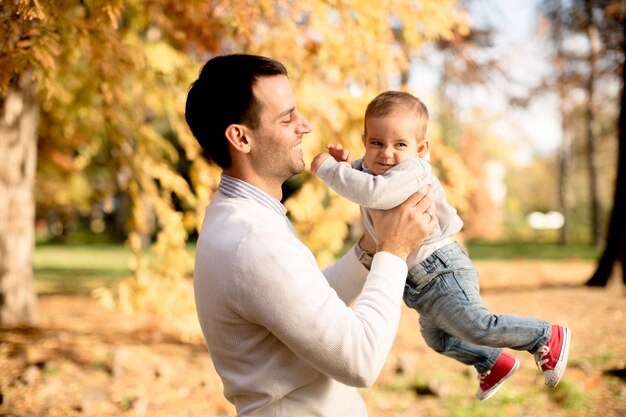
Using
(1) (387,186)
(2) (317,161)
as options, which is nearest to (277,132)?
(2) (317,161)

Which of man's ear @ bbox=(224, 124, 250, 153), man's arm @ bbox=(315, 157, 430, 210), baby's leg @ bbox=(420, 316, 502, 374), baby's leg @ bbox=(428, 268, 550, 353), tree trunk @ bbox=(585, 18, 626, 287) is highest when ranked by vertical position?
man's ear @ bbox=(224, 124, 250, 153)

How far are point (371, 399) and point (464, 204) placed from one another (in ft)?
6.04

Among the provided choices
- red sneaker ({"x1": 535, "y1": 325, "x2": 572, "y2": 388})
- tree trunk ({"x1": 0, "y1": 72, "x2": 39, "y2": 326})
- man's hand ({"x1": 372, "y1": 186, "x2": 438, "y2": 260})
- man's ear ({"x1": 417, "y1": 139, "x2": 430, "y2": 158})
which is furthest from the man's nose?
tree trunk ({"x1": 0, "y1": 72, "x2": 39, "y2": 326})

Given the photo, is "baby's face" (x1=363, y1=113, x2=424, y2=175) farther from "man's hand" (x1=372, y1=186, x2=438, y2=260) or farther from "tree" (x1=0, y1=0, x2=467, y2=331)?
"tree" (x1=0, y1=0, x2=467, y2=331)

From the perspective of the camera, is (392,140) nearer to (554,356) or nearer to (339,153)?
(339,153)

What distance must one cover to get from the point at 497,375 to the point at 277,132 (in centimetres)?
135

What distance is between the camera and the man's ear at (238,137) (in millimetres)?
2039

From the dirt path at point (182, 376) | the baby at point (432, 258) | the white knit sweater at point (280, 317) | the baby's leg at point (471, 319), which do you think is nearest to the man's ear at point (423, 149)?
the baby at point (432, 258)

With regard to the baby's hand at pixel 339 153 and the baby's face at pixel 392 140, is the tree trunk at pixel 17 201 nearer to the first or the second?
the baby's hand at pixel 339 153

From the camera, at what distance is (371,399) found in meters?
5.31

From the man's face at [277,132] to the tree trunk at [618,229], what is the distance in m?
8.78

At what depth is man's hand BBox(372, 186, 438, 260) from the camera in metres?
2.01

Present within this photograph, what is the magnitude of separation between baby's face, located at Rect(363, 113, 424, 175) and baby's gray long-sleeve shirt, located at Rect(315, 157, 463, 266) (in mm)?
50

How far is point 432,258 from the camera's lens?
7.61 feet
